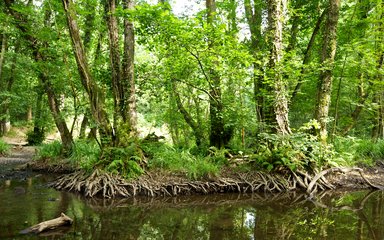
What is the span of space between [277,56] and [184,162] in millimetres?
4244

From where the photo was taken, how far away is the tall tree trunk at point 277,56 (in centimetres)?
971

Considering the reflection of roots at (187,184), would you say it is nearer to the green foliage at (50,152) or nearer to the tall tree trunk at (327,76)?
the tall tree trunk at (327,76)

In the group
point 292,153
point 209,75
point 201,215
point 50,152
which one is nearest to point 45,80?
point 50,152

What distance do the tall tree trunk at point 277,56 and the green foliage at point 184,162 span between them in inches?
88.1

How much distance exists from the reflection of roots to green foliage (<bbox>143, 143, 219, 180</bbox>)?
0.28 m

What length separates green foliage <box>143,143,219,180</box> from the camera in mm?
9844

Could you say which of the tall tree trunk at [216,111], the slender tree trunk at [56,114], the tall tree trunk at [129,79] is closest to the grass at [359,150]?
the tall tree trunk at [216,111]

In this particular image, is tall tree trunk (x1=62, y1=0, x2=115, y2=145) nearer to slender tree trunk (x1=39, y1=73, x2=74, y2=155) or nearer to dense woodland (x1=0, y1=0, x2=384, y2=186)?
dense woodland (x1=0, y1=0, x2=384, y2=186)

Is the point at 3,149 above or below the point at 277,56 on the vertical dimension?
below

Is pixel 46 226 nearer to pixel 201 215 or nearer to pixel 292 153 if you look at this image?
pixel 201 215

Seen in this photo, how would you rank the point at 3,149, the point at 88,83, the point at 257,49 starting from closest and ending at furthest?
the point at 88,83
the point at 257,49
the point at 3,149

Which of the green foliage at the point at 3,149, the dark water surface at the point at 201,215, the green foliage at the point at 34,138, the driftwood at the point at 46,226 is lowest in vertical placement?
the dark water surface at the point at 201,215

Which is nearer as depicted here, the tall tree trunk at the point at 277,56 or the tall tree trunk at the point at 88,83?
the tall tree trunk at the point at 88,83

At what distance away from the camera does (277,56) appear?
9797mm
